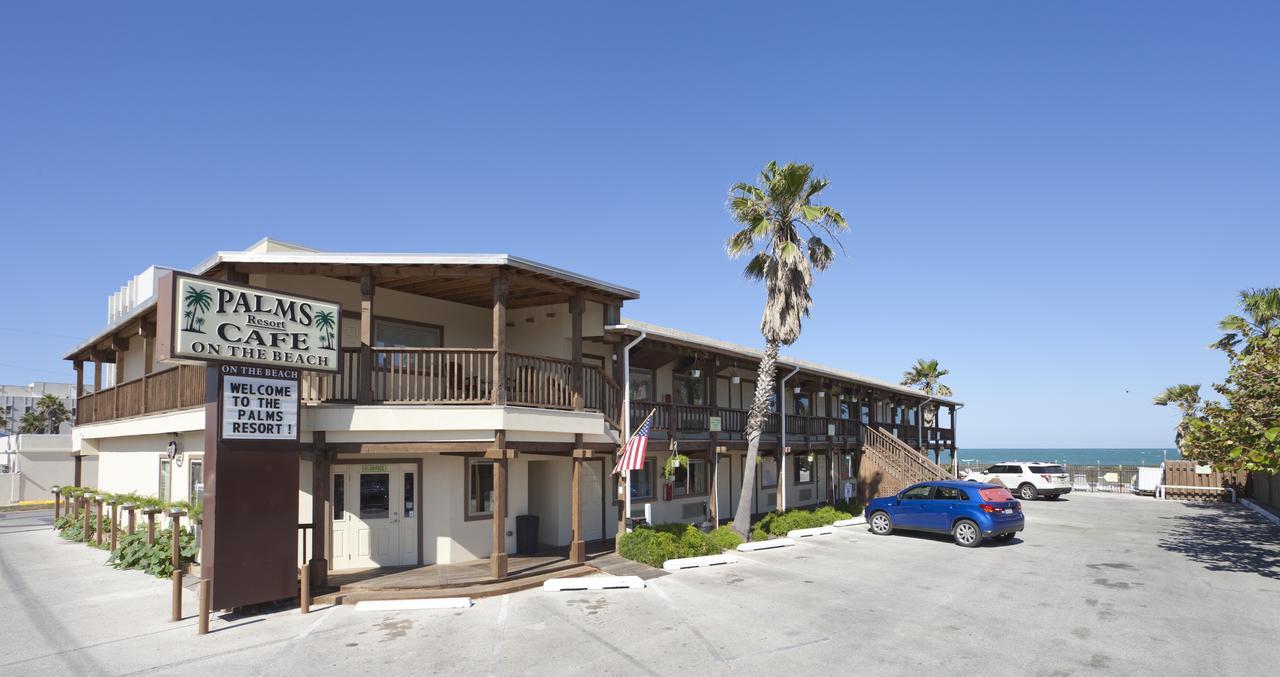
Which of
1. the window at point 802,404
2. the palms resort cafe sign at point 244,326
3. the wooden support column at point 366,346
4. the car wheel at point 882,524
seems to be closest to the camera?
the palms resort cafe sign at point 244,326

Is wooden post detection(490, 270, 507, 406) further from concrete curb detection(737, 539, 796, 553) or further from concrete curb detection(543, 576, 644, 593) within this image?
concrete curb detection(737, 539, 796, 553)

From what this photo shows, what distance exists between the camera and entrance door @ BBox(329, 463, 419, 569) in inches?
606

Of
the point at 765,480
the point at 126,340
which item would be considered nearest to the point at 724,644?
the point at 765,480

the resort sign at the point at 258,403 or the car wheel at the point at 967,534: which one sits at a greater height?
the resort sign at the point at 258,403

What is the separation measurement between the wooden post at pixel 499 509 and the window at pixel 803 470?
17328 millimetres

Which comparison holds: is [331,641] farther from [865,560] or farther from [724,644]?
[865,560]

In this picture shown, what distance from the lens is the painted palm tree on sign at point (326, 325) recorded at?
13380 millimetres

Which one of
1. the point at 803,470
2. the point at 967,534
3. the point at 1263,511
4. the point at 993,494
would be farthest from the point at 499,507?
the point at 1263,511

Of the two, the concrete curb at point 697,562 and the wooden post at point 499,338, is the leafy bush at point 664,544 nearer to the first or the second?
the concrete curb at point 697,562

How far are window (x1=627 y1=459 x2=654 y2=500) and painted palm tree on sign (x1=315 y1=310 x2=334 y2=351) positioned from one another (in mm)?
10129

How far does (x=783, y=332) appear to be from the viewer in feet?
65.3

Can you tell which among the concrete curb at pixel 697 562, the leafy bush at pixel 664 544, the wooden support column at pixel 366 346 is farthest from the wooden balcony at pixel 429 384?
the concrete curb at pixel 697 562

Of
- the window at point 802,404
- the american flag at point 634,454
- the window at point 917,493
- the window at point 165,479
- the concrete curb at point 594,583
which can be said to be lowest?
the concrete curb at point 594,583

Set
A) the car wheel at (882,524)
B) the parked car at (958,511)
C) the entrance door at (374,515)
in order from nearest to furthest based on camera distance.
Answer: the entrance door at (374,515)
the parked car at (958,511)
the car wheel at (882,524)
